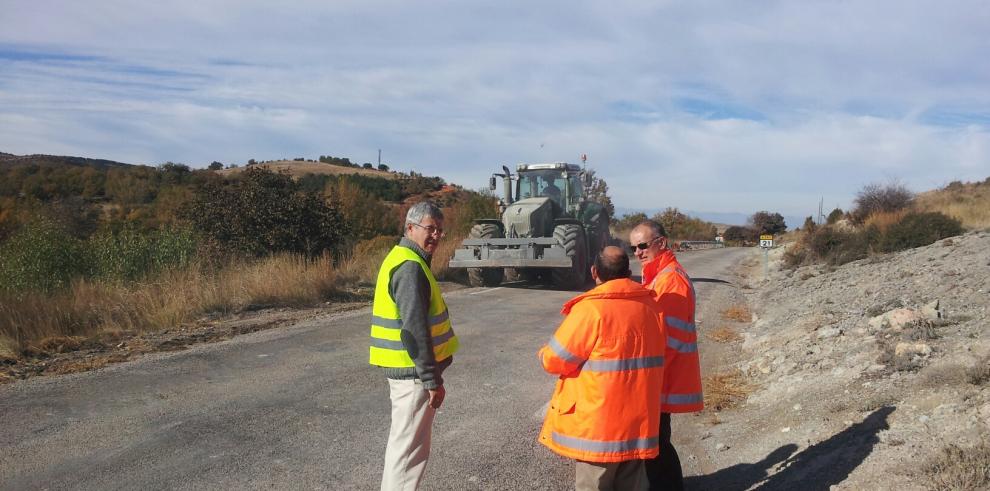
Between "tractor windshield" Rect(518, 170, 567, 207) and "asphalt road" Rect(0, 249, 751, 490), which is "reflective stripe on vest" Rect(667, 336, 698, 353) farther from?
"tractor windshield" Rect(518, 170, 567, 207)

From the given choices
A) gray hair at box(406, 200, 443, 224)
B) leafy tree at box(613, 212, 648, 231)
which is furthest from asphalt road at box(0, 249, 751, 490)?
leafy tree at box(613, 212, 648, 231)

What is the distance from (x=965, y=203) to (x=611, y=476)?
3004 cm

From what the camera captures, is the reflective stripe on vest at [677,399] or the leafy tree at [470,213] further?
the leafy tree at [470,213]

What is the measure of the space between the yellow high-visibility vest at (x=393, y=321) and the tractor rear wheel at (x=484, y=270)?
39.0 ft

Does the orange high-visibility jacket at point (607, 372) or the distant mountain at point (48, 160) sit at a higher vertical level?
the distant mountain at point (48, 160)

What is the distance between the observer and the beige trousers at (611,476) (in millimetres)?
3182

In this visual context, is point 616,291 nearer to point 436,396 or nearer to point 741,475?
point 436,396

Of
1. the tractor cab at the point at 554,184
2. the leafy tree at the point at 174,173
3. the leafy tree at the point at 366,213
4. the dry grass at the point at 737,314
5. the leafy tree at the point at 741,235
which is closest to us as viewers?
the dry grass at the point at 737,314

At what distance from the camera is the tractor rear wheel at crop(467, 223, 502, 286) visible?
608 inches

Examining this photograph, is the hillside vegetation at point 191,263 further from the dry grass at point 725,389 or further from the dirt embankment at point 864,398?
the dirt embankment at point 864,398

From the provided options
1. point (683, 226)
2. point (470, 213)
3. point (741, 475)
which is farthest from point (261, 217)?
point (683, 226)

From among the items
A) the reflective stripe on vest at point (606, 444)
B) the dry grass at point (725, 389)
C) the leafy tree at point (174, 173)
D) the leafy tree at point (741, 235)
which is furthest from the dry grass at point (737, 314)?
the leafy tree at point (741, 235)

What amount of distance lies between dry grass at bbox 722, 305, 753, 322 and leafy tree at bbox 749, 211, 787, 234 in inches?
2113

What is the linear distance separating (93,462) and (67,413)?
1259 millimetres
